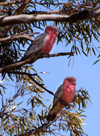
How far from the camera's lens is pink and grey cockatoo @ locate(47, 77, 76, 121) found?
3066 mm

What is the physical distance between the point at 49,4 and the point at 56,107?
3.99 ft

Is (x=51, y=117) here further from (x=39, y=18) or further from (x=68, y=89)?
(x=39, y=18)

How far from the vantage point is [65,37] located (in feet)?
12.2

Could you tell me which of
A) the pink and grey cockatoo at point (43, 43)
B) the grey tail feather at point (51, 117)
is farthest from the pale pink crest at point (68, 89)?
the pink and grey cockatoo at point (43, 43)

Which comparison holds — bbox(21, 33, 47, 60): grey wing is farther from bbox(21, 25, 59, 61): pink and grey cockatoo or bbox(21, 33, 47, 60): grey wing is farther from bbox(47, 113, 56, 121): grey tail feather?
bbox(47, 113, 56, 121): grey tail feather

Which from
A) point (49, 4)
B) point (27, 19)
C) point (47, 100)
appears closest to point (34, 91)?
point (47, 100)

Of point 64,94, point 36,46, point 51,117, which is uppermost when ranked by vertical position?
point 36,46

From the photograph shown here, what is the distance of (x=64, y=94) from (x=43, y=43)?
21.4 inches

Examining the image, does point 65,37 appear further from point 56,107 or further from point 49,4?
point 56,107

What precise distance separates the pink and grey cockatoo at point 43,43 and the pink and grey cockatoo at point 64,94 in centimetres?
39

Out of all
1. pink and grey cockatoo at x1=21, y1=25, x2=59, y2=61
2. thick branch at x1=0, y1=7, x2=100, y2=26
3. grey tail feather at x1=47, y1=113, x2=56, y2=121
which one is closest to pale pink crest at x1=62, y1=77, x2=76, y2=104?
grey tail feather at x1=47, y1=113, x2=56, y2=121

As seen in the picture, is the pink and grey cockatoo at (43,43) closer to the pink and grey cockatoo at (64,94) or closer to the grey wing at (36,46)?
the grey wing at (36,46)

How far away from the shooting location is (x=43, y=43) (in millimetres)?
2973

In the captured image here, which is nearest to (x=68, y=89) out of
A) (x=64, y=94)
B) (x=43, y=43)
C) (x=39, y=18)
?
(x=64, y=94)
